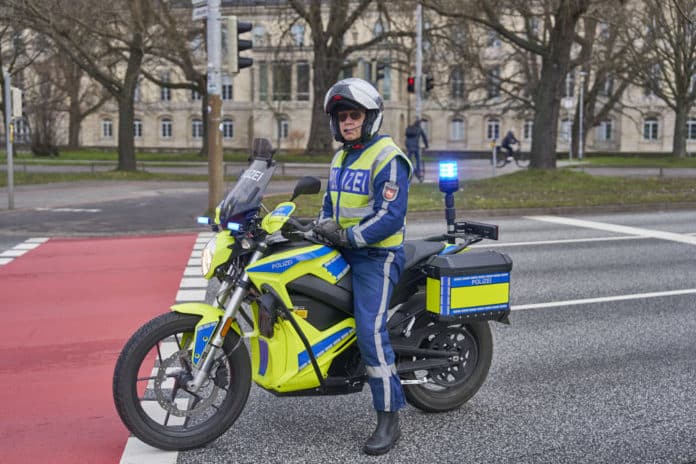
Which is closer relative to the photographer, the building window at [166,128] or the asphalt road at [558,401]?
the asphalt road at [558,401]

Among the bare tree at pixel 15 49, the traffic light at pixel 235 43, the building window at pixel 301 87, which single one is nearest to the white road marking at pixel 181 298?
the traffic light at pixel 235 43

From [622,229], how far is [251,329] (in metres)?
11.3

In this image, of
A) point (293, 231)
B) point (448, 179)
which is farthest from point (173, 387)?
point (448, 179)

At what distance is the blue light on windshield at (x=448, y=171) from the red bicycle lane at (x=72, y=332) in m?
2.24

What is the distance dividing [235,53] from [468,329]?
10.3 metres

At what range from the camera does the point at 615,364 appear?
6.31 m

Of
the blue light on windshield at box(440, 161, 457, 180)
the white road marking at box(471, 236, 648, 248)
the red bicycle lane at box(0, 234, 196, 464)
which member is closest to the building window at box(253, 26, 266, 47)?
the white road marking at box(471, 236, 648, 248)

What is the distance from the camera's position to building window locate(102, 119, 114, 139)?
85.0 m

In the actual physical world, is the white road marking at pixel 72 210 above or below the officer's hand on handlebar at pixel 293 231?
below

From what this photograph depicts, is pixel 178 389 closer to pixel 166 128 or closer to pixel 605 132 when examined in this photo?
pixel 605 132

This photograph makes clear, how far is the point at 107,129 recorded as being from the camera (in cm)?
8550

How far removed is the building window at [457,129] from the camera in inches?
3187

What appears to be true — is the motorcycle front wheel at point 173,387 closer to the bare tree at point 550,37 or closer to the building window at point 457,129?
the bare tree at point 550,37

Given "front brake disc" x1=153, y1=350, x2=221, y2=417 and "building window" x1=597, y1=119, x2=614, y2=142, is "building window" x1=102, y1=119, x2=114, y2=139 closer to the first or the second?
"building window" x1=597, y1=119, x2=614, y2=142
